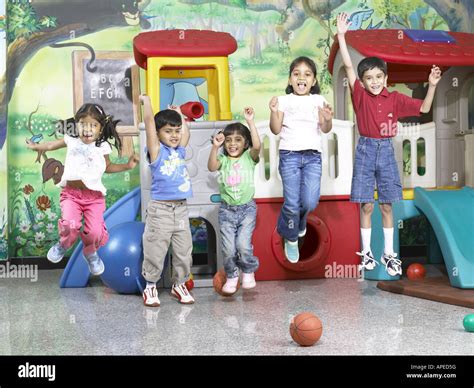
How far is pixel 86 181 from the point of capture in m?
4.54

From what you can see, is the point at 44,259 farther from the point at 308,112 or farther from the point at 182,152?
the point at 308,112

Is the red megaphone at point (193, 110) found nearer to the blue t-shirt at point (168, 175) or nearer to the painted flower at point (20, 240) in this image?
the blue t-shirt at point (168, 175)

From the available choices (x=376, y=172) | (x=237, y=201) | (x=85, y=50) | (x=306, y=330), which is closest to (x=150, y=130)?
(x=237, y=201)

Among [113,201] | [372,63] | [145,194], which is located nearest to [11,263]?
[113,201]

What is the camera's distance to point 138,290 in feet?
17.4

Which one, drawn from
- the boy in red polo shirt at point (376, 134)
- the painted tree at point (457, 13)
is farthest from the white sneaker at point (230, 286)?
the painted tree at point (457, 13)

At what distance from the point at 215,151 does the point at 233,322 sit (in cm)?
115

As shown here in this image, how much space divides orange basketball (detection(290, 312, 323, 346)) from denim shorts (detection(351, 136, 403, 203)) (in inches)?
60.3

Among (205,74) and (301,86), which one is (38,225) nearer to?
(205,74)

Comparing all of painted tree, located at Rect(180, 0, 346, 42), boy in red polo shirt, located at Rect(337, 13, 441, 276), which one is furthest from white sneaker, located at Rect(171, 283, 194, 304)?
painted tree, located at Rect(180, 0, 346, 42)

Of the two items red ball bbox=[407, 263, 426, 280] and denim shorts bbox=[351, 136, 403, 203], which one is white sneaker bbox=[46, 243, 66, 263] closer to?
denim shorts bbox=[351, 136, 403, 203]

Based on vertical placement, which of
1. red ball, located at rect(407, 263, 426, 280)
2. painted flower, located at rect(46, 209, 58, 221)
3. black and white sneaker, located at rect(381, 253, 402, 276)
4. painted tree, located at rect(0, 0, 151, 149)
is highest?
painted tree, located at rect(0, 0, 151, 149)

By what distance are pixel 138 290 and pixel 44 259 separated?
146 cm

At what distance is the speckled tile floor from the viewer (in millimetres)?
3695
